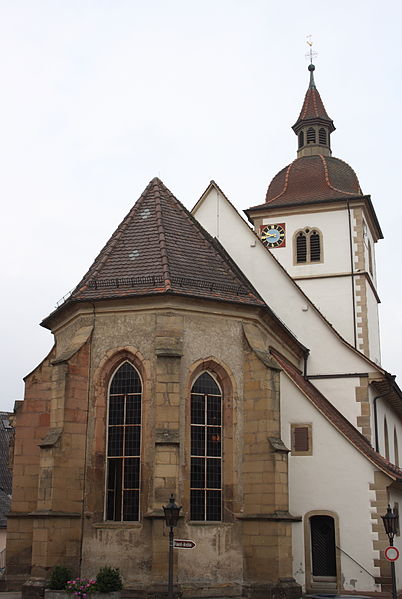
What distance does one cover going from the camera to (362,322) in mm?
30391

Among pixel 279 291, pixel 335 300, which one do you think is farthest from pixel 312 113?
pixel 279 291

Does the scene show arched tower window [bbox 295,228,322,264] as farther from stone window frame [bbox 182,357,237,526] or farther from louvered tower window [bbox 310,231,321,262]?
stone window frame [bbox 182,357,237,526]

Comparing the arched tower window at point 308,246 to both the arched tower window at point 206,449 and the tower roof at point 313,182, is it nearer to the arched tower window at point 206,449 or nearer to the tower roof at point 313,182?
the tower roof at point 313,182

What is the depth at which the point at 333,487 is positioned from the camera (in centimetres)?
2177

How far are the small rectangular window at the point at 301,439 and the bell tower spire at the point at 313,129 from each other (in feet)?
52.0

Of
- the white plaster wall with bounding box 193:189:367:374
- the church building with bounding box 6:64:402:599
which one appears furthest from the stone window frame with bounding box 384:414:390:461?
the white plaster wall with bounding box 193:189:367:374

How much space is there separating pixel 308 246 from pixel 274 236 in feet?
5.04

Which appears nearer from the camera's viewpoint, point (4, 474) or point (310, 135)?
point (310, 135)

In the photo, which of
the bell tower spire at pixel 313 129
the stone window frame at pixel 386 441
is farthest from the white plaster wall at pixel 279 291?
the bell tower spire at pixel 313 129

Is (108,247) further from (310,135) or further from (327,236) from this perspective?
(310,135)

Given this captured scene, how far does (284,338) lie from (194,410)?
577cm

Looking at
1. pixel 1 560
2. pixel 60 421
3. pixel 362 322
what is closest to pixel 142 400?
pixel 60 421

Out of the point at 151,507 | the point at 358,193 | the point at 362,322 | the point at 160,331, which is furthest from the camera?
the point at 358,193

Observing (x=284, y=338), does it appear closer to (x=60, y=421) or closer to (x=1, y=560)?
(x=60, y=421)
